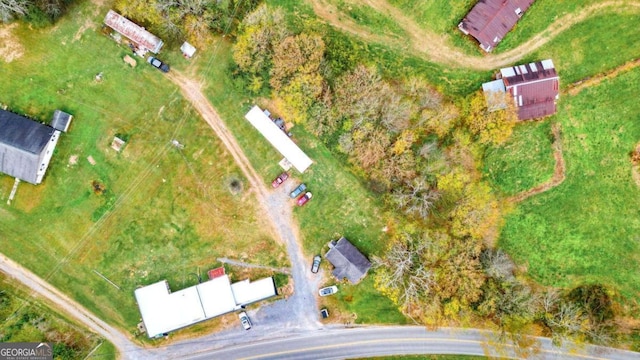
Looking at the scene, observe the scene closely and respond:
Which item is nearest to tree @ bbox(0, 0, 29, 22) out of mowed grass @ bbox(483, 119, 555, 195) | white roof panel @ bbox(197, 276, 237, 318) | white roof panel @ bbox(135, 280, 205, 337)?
white roof panel @ bbox(135, 280, 205, 337)

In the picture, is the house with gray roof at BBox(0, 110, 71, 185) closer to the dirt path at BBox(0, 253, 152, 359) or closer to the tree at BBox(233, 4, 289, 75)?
the dirt path at BBox(0, 253, 152, 359)

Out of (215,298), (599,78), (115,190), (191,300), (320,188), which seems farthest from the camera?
(599,78)

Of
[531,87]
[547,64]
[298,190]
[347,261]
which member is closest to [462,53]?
[531,87]

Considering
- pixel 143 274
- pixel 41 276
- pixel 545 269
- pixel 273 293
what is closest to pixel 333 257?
pixel 273 293

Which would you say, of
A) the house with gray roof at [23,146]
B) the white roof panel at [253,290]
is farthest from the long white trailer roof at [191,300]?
the house with gray roof at [23,146]

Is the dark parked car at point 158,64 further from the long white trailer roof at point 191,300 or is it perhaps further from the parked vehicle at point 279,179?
the long white trailer roof at point 191,300

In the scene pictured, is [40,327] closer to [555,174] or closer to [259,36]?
[259,36]
